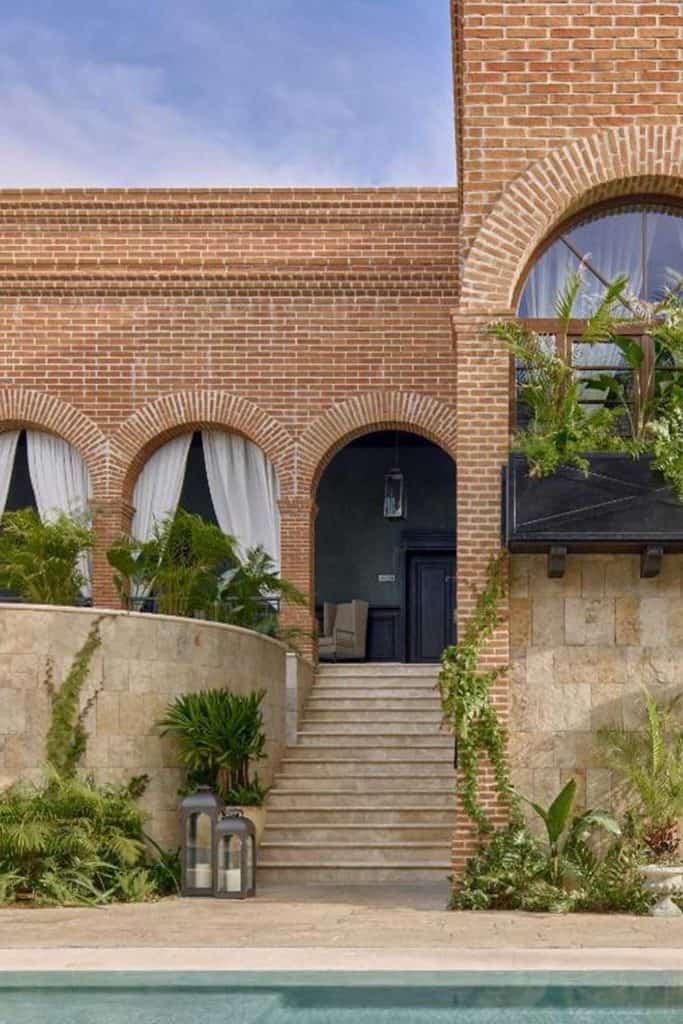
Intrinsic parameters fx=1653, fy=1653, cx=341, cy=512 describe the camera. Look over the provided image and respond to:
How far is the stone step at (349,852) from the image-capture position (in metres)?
15.0

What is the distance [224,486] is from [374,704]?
11.6 ft

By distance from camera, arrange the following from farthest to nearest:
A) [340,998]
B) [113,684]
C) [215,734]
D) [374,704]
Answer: [374,704], [215,734], [113,684], [340,998]

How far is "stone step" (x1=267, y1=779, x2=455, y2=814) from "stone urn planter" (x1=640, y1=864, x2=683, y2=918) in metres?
4.23

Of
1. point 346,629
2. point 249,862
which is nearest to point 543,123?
point 249,862

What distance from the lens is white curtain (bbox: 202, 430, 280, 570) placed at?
65.3 feet

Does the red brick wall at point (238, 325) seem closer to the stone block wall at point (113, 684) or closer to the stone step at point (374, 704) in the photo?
the stone step at point (374, 704)

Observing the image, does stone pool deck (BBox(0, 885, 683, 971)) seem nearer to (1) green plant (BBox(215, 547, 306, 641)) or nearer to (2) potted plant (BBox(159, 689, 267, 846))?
(2) potted plant (BBox(159, 689, 267, 846))

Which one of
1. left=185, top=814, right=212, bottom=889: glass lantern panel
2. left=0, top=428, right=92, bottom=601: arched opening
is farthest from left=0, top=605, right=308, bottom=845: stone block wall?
left=0, top=428, right=92, bottom=601: arched opening

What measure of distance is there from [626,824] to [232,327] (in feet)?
30.6

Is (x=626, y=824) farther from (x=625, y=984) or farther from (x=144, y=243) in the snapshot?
(x=144, y=243)

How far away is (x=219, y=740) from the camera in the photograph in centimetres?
1418

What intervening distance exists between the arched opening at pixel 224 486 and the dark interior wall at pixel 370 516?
3541 mm

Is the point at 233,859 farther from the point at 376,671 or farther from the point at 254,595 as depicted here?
the point at 376,671

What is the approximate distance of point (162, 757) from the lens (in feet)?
46.4
